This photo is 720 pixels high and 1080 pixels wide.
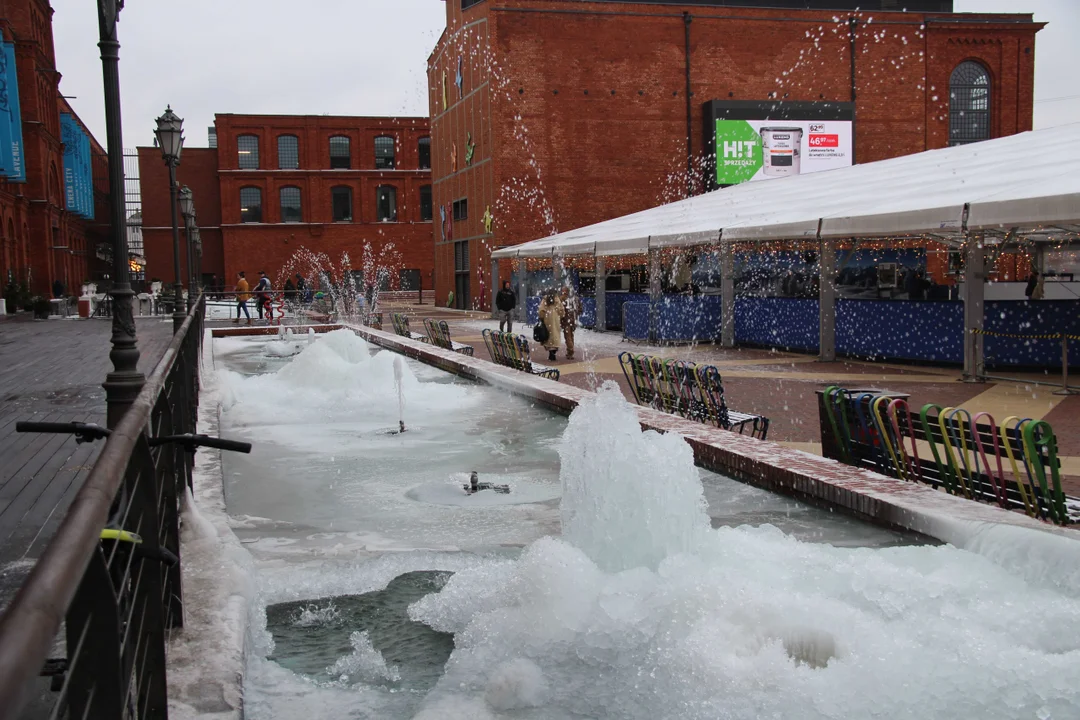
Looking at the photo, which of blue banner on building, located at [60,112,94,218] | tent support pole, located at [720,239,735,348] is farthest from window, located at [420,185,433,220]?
tent support pole, located at [720,239,735,348]

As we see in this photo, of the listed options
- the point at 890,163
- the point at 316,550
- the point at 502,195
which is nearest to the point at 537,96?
the point at 502,195

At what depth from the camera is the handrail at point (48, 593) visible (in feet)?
3.72

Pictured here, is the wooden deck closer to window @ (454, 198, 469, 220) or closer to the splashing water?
the splashing water

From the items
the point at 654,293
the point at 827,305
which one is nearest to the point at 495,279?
the point at 654,293

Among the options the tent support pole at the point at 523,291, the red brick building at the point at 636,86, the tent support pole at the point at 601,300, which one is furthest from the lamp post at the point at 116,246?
the red brick building at the point at 636,86

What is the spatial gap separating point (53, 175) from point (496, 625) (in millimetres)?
56505

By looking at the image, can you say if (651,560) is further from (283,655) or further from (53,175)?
(53,175)

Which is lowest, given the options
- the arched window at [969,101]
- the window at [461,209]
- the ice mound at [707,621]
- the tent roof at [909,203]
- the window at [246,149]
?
the ice mound at [707,621]

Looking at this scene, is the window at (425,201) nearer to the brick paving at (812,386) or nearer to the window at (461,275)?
the window at (461,275)

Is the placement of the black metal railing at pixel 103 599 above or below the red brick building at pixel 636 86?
below

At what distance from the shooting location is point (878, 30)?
41.3m

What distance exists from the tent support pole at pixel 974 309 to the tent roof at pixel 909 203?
0.56 metres

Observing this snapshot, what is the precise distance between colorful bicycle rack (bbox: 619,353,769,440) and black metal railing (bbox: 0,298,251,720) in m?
6.40

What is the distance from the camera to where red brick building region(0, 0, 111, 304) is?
4262 cm
